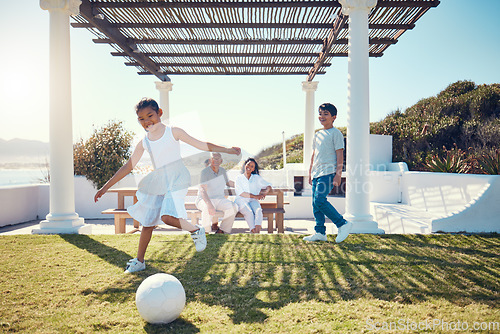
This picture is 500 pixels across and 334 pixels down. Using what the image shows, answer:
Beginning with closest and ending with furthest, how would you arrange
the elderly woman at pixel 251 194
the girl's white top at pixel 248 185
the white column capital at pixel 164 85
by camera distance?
the elderly woman at pixel 251 194
the girl's white top at pixel 248 185
the white column capital at pixel 164 85

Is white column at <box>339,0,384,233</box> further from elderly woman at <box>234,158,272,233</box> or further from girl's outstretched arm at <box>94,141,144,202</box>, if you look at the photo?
girl's outstretched arm at <box>94,141,144,202</box>

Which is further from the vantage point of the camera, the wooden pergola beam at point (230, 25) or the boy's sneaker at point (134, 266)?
the wooden pergola beam at point (230, 25)

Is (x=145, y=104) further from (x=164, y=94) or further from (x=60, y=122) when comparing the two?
(x=164, y=94)

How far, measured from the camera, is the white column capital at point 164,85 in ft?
35.0

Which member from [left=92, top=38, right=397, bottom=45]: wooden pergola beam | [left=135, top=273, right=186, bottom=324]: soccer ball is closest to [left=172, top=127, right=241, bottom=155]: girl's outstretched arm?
[left=135, top=273, right=186, bottom=324]: soccer ball

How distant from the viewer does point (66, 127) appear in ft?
18.7

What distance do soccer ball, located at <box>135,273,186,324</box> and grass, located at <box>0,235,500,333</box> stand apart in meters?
0.07

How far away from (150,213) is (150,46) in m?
6.50

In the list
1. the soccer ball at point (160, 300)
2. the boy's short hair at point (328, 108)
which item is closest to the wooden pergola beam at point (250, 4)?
the boy's short hair at point (328, 108)

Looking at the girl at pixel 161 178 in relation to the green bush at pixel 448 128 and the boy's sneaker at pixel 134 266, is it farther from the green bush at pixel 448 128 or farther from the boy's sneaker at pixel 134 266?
the green bush at pixel 448 128

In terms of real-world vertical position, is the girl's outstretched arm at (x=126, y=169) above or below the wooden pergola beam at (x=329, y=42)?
below

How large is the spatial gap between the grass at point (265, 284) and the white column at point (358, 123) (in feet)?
1.91

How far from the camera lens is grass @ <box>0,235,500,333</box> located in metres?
2.37

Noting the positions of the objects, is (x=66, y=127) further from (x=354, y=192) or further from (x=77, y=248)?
(x=354, y=192)
